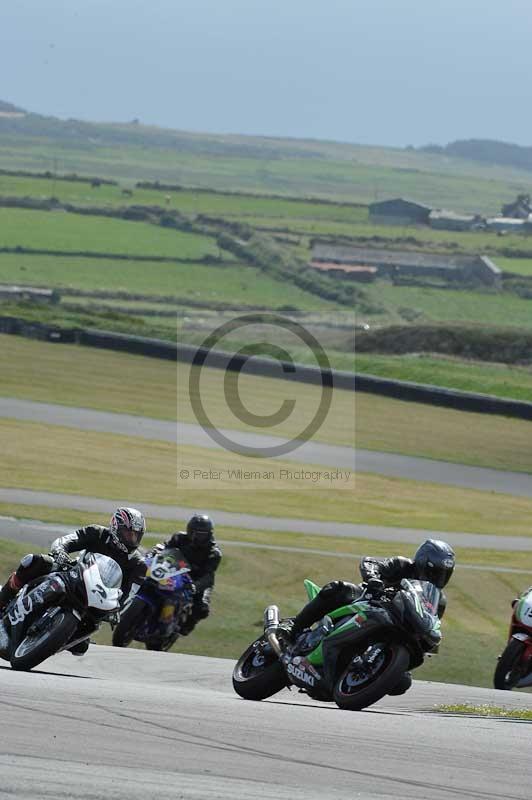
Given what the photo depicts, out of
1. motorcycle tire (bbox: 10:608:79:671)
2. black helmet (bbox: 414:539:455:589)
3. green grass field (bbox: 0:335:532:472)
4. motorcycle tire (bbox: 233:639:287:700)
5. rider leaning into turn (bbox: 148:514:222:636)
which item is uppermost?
black helmet (bbox: 414:539:455:589)

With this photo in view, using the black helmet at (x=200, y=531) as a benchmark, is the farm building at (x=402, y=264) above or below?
below

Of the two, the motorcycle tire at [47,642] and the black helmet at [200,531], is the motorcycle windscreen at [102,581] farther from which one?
the black helmet at [200,531]

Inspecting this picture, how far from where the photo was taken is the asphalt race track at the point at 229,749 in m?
6.67

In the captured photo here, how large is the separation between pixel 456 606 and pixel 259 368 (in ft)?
70.9

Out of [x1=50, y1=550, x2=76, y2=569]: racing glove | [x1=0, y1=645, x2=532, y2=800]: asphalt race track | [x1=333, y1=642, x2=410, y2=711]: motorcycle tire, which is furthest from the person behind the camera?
[x1=50, y1=550, x2=76, y2=569]: racing glove

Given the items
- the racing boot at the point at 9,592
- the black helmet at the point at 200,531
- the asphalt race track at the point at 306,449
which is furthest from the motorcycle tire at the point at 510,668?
the asphalt race track at the point at 306,449

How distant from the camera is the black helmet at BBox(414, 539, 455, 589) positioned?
1013 centimetres

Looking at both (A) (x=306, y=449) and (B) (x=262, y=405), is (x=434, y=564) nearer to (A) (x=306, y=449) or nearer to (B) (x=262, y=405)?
(A) (x=306, y=449)

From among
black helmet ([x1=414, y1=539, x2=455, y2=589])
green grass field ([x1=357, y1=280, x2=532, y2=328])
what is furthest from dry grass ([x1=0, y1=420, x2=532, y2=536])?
green grass field ([x1=357, y1=280, x2=532, y2=328])

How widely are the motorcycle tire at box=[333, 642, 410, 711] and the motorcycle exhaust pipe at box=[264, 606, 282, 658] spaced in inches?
24.2

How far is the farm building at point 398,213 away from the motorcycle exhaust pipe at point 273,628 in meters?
137

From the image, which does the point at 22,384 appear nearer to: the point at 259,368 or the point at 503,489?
the point at 259,368

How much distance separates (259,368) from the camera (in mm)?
42688

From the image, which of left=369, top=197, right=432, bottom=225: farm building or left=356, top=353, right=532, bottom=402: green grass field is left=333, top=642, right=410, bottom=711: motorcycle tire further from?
left=369, top=197, right=432, bottom=225: farm building
